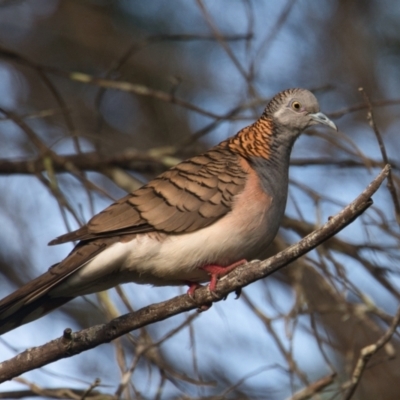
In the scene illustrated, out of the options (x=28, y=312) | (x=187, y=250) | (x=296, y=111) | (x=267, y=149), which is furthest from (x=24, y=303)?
(x=296, y=111)

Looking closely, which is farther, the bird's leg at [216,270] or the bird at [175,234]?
the bird at [175,234]

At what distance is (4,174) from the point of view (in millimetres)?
5758

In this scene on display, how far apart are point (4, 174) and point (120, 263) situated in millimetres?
1947

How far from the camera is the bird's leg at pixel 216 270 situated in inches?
153

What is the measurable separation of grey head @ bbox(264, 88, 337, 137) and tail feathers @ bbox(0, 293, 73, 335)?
1.65 meters

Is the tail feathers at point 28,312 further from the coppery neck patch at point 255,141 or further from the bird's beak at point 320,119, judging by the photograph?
the bird's beak at point 320,119

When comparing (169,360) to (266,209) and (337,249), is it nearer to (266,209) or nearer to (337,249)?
(337,249)

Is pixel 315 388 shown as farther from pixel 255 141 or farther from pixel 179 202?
pixel 255 141

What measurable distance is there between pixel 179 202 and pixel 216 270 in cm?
46

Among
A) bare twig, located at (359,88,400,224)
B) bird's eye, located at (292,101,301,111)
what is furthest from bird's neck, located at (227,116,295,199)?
bare twig, located at (359,88,400,224)

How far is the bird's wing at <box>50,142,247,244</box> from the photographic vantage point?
4203 mm

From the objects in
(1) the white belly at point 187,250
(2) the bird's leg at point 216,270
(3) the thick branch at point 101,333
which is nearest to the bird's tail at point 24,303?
(1) the white belly at point 187,250

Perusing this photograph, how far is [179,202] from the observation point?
4430 millimetres

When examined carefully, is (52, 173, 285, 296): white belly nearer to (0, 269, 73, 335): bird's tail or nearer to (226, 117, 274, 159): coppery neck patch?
(0, 269, 73, 335): bird's tail
